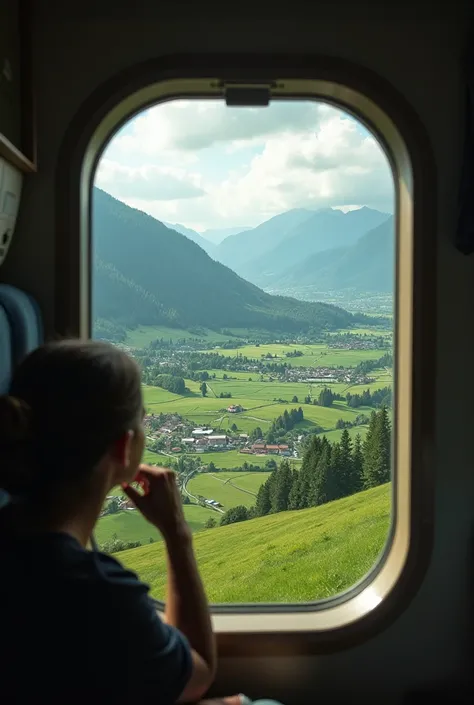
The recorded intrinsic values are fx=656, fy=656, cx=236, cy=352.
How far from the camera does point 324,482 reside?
2408 mm

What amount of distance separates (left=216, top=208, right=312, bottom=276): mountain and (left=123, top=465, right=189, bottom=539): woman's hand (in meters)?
1.26

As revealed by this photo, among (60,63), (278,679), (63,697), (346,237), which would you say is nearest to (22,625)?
(63,697)

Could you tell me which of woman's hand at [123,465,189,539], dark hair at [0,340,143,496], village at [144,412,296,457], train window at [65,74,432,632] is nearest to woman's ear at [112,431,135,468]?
dark hair at [0,340,143,496]

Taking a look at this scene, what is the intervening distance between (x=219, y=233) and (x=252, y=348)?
1.53 ft

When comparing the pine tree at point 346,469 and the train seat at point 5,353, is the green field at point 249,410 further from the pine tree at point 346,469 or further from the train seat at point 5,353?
the train seat at point 5,353

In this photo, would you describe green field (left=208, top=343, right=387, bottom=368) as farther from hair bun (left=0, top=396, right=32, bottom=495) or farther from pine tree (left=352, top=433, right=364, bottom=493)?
hair bun (left=0, top=396, right=32, bottom=495)

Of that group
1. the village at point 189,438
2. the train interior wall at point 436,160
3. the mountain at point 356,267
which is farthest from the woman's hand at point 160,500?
the mountain at point 356,267

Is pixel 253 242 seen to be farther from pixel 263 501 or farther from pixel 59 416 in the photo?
pixel 59 416

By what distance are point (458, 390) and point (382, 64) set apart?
1.03 metres

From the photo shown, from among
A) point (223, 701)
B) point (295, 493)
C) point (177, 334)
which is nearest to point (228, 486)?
point (295, 493)

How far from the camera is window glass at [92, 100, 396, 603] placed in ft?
7.47

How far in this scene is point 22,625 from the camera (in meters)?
0.95

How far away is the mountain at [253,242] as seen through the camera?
8.25 feet

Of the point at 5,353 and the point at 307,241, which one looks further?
the point at 307,241
